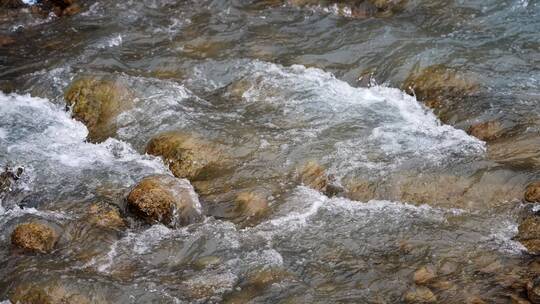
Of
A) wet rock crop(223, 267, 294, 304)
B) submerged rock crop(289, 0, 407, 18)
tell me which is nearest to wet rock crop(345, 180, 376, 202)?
wet rock crop(223, 267, 294, 304)

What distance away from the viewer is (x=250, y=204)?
7504mm

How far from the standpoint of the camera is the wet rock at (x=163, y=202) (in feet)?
23.5

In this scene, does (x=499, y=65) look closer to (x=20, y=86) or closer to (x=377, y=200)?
(x=377, y=200)

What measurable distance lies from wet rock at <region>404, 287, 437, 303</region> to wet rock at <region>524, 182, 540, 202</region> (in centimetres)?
195

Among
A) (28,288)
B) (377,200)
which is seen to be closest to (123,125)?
(28,288)

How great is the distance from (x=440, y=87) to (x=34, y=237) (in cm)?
663

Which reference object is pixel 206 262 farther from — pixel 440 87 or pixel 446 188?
pixel 440 87

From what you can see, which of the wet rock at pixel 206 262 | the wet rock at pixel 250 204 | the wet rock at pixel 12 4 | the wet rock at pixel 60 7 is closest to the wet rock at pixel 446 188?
the wet rock at pixel 250 204

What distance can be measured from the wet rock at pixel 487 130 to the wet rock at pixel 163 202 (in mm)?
4142

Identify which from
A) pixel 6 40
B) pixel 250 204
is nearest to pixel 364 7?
pixel 250 204

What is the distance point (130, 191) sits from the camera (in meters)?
7.61

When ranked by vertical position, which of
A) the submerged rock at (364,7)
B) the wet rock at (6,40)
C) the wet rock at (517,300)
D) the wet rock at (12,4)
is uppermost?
the submerged rock at (364,7)

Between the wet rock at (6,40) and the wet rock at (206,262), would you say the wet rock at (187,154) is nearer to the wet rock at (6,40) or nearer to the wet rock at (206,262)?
the wet rock at (206,262)

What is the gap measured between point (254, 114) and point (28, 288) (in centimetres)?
448
